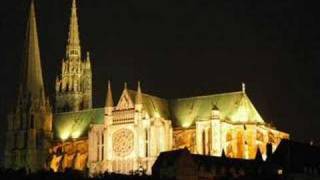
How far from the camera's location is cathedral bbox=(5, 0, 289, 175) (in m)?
122

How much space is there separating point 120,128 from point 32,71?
69.7 ft

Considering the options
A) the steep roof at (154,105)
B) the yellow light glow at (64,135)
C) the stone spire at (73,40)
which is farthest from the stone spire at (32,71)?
the steep roof at (154,105)

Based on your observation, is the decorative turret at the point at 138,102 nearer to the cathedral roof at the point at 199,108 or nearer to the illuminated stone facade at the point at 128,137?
the illuminated stone facade at the point at 128,137

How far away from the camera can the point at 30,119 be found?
454ft

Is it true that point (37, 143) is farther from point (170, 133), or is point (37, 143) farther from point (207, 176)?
point (207, 176)

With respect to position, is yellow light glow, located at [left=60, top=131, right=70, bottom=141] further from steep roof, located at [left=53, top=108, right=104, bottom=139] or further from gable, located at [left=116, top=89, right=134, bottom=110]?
gable, located at [left=116, top=89, right=134, bottom=110]

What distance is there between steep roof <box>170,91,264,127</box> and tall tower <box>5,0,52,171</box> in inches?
781

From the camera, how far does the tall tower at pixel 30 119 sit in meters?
137

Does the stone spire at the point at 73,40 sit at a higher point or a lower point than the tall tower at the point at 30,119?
higher

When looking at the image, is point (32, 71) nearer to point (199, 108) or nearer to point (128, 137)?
point (128, 137)

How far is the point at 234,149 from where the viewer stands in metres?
122

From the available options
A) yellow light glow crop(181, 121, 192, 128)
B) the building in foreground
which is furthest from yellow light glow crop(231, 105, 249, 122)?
the building in foreground

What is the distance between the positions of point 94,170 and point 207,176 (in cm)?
2902

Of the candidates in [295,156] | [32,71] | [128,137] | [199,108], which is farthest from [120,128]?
[295,156]
